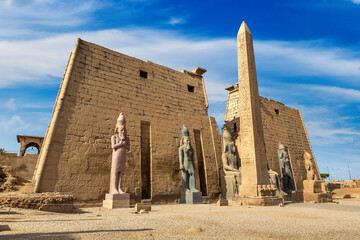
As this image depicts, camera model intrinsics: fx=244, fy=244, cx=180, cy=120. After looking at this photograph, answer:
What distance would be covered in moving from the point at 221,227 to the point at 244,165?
4355 mm

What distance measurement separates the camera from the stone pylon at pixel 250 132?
286 inches

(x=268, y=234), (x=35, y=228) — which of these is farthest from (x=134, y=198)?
(x=268, y=234)

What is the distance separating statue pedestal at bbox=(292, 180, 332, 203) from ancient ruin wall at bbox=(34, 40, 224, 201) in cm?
343

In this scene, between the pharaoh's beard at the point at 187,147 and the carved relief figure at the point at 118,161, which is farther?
the pharaoh's beard at the point at 187,147

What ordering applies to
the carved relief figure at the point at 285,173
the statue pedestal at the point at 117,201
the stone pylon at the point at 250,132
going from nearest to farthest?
the statue pedestal at the point at 117,201, the stone pylon at the point at 250,132, the carved relief figure at the point at 285,173

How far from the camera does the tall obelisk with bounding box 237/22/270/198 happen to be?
23.9 feet

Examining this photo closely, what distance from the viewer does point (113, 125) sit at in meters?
8.59

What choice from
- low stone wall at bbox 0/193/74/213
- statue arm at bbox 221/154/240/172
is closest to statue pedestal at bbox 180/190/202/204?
statue arm at bbox 221/154/240/172

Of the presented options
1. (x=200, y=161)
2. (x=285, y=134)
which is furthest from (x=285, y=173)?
(x=200, y=161)

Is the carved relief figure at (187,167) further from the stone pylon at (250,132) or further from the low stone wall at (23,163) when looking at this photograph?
the low stone wall at (23,163)

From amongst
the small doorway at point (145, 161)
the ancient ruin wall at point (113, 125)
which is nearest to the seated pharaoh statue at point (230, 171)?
the ancient ruin wall at point (113, 125)

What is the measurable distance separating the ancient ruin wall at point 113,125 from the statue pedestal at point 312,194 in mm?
3428

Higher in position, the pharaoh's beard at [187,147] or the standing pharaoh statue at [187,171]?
the pharaoh's beard at [187,147]

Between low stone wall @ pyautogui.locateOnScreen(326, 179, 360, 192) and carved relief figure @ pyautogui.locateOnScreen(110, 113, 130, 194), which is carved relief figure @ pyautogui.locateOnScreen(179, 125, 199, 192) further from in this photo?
low stone wall @ pyautogui.locateOnScreen(326, 179, 360, 192)
